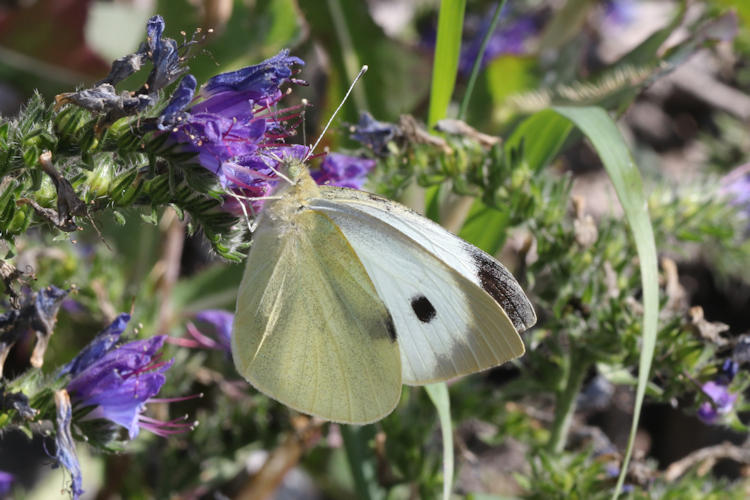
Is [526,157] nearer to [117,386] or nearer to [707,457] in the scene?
[707,457]

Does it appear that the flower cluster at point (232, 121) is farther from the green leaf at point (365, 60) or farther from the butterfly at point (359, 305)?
the green leaf at point (365, 60)

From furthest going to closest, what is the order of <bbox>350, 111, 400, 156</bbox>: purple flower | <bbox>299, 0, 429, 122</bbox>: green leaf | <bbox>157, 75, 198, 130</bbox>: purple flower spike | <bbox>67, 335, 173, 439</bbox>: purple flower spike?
<bbox>299, 0, 429, 122</bbox>: green leaf < <bbox>350, 111, 400, 156</bbox>: purple flower < <bbox>67, 335, 173, 439</bbox>: purple flower spike < <bbox>157, 75, 198, 130</bbox>: purple flower spike

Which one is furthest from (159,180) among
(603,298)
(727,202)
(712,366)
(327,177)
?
(727,202)

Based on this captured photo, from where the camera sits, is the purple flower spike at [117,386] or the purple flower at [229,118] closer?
the purple flower at [229,118]

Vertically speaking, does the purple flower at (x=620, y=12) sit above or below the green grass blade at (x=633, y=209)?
above

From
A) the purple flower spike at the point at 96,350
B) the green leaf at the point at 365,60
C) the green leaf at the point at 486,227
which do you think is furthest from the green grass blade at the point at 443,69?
the green leaf at the point at 365,60

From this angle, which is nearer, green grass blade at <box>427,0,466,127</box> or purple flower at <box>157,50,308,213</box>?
purple flower at <box>157,50,308,213</box>

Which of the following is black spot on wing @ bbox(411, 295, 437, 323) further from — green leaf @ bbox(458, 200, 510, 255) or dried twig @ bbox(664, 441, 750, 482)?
dried twig @ bbox(664, 441, 750, 482)

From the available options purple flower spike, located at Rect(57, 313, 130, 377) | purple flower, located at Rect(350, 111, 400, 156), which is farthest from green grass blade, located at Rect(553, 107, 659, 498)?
purple flower spike, located at Rect(57, 313, 130, 377)
